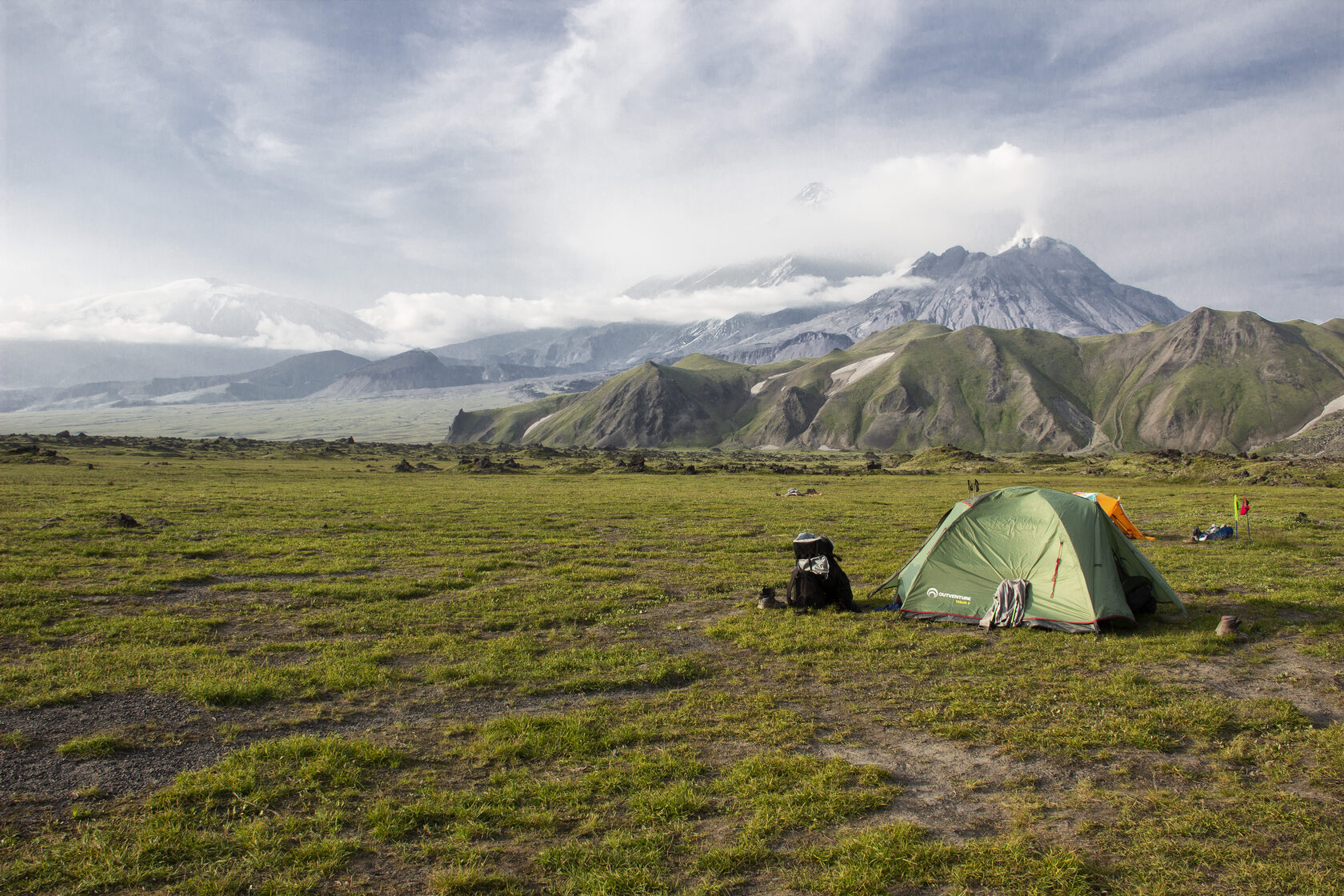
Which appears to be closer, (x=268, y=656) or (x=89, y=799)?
(x=89, y=799)

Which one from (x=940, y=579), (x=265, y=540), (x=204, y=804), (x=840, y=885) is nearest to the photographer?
(x=840, y=885)

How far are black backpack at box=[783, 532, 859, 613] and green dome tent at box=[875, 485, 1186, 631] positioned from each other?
1.54m

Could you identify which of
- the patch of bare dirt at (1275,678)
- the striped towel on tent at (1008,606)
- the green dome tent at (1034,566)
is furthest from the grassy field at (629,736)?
the green dome tent at (1034,566)

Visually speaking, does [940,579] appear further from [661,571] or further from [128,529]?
[128,529]

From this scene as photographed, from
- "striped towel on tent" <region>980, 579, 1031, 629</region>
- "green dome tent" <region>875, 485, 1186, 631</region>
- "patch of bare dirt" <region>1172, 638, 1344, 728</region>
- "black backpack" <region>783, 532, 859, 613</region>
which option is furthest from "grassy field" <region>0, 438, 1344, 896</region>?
"green dome tent" <region>875, 485, 1186, 631</region>

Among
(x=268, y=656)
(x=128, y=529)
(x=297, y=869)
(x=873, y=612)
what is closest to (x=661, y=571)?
(x=873, y=612)

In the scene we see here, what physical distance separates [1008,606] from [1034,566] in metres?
1.33

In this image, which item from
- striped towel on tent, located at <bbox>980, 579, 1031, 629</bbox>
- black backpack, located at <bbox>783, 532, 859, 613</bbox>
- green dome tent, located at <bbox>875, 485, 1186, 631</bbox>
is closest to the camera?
green dome tent, located at <bbox>875, 485, 1186, 631</bbox>

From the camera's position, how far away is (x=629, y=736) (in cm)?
955

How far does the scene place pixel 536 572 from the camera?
70.8ft

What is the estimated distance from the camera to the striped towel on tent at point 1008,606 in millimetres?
15234

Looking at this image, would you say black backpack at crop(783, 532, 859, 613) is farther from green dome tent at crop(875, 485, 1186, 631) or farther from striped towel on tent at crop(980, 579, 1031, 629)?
striped towel on tent at crop(980, 579, 1031, 629)

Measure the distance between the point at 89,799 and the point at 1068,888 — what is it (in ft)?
35.1

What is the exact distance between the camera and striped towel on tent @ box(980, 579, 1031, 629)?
50.0ft
